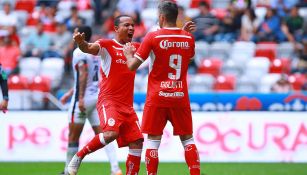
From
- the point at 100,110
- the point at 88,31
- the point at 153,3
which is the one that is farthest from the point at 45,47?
the point at 100,110

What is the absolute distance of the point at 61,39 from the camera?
23.6 m

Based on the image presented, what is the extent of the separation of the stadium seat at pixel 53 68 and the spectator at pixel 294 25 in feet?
19.2

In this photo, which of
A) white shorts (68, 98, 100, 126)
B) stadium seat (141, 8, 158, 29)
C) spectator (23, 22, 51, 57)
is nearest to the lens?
white shorts (68, 98, 100, 126)

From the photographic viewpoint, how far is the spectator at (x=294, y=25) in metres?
22.3

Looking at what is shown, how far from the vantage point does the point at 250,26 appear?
2258 centimetres

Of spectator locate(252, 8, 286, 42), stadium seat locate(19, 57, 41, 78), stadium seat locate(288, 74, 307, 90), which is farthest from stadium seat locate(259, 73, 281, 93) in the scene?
stadium seat locate(19, 57, 41, 78)

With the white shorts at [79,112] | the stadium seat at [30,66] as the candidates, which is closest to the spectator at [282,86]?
the stadium seat at [30,66]

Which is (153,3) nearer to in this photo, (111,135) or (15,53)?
(15,53)

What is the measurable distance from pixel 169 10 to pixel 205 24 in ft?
37.9

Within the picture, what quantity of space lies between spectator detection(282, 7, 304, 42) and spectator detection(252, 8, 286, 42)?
7.0 inches

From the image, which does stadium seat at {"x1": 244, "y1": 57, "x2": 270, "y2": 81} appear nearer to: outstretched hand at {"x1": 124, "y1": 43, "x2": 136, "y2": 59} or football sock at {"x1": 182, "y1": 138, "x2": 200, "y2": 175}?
football sock at {"x1": 182, "y1": 138, "x2": 200, "y2": 175}

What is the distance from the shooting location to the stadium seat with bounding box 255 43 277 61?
2172 cm

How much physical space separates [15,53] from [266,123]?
808 centimetres

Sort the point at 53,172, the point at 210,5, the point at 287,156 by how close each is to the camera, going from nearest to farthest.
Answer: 1. the point at 53,172
2. the point at 287,156
3. the point at 210,5
